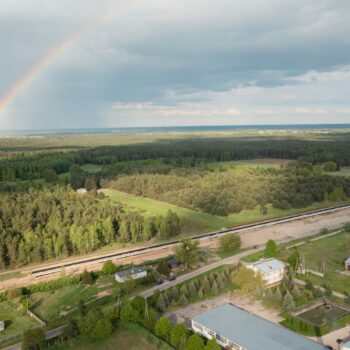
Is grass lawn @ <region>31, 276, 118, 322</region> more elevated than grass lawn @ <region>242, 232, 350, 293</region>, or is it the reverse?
grass lawn @ <region>242, 232, 350, 293</region>

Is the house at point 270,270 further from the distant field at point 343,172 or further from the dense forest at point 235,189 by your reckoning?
the distant field at point 343,172

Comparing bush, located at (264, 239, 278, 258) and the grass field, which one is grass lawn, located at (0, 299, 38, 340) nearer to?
bush, located at (264, 239, 278, 258)

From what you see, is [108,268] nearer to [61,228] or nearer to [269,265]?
[61,228]

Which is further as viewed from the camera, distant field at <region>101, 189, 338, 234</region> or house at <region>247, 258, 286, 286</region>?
distant field at <region>101, 189, 338, 234</region>

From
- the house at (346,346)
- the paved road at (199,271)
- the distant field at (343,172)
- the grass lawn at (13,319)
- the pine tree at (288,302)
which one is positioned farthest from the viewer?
the distant field at (343,172)

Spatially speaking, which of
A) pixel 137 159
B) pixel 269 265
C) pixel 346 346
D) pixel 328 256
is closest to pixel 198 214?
pixel 328 256

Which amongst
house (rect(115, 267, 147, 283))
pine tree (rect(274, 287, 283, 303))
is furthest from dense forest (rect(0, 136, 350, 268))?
pine tree (rect(274, 287, 283, 303))

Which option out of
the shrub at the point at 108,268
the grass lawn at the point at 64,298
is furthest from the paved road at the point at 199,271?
the shrub at the point at 108,268
